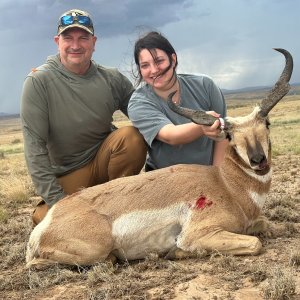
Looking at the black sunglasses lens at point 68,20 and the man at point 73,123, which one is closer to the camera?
the man at point 73,123

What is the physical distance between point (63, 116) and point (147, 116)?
1.44 metres

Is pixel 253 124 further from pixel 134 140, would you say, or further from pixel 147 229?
pixel 134 140

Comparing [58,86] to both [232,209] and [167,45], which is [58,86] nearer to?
[167,45]

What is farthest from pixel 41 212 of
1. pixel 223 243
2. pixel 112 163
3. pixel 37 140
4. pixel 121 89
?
pixel 223 243

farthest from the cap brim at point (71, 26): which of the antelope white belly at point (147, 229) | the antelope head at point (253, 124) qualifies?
the antelope white belly at point (147, 229)

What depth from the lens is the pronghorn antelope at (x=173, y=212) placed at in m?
5.53

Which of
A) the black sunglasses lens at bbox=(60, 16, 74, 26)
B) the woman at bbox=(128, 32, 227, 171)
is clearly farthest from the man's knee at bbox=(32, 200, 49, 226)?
the black sunglasses lens at bbox=(60, 16, 74, 26)

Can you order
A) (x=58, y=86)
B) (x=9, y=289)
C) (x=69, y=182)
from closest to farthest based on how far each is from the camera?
(x=9, y=289) < (x=58, y=86) < (x=69, y=182)

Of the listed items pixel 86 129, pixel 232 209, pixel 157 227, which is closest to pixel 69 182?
pixel 86 129

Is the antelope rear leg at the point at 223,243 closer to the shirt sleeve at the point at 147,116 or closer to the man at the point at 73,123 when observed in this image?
the shirt sleeve at the point at 147,116

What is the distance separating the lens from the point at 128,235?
5.68 m

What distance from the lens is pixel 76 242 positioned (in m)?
5.54

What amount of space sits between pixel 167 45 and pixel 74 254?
329 cm

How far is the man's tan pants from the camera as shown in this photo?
7387 millimetres
